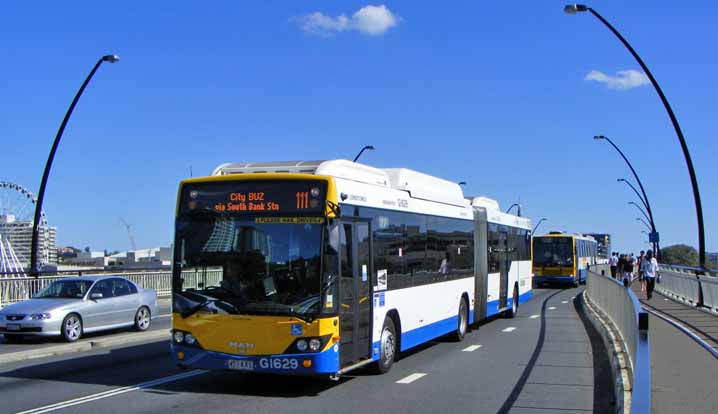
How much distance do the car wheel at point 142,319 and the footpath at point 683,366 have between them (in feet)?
38.8

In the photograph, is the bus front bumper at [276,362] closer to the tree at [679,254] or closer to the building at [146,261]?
the building at [146,261]

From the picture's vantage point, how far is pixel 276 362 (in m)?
9.44

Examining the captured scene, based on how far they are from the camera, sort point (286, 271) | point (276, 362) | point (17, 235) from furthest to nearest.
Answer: point (17, 235) < point (286, 271) < point (276, 362)

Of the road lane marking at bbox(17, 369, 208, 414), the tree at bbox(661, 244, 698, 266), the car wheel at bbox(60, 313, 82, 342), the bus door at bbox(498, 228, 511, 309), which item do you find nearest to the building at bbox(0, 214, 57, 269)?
the car wheel at bbox(60, 313, 82, 342)

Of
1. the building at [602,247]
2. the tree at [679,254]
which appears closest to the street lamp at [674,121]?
the building at [602,247]

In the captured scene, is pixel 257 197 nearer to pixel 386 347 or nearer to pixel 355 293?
pixel 355 293

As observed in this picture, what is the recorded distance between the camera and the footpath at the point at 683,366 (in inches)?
321

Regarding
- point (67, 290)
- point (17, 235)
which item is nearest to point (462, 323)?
point (67, 290)

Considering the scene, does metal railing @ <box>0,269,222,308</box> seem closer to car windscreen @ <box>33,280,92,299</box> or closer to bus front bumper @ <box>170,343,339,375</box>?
bus front bumper @ <box>170,343,339,375</box>

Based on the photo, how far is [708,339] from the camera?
14188 millimetres

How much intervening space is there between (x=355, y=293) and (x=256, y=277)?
4.73ft

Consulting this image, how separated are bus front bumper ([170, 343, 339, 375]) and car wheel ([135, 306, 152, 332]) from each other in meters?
9.38

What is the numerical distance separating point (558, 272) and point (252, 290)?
1473 inches

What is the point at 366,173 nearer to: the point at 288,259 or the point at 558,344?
the point at 288,259
